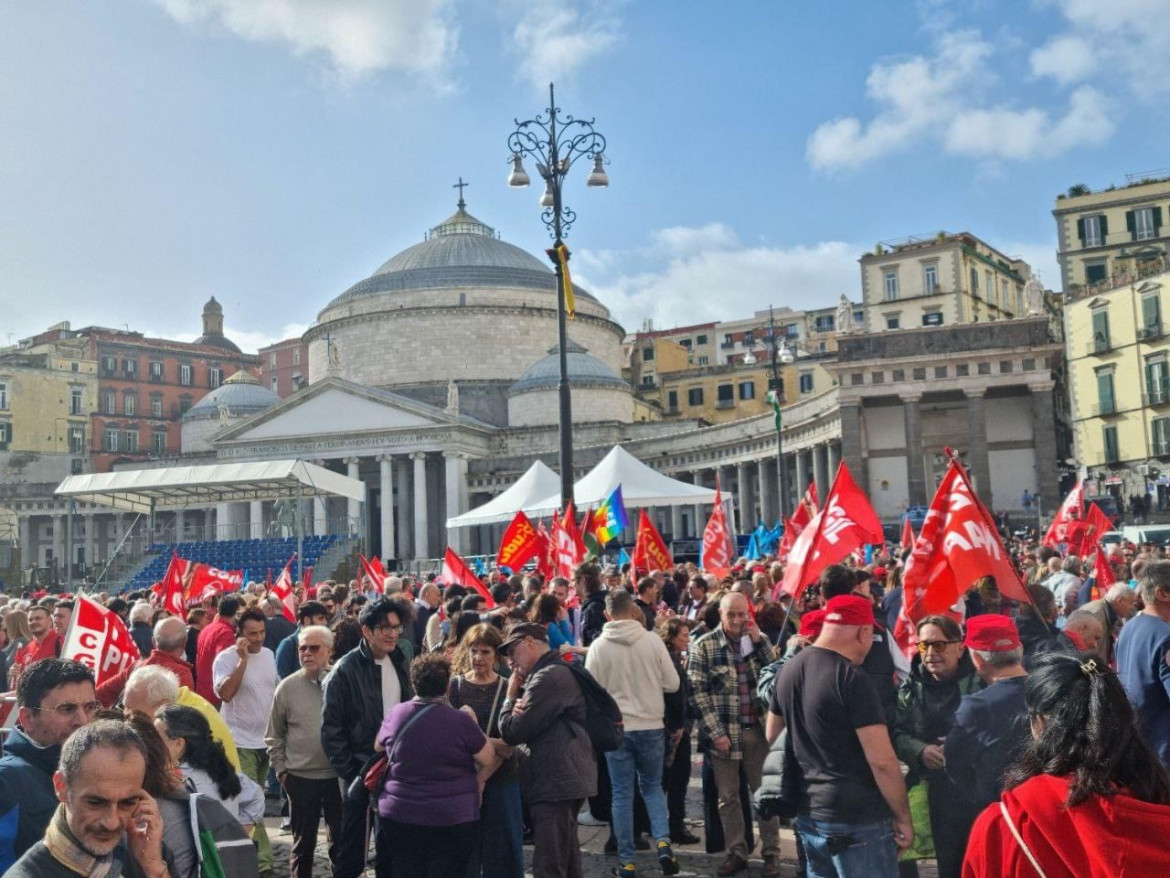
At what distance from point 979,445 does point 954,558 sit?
31.2m

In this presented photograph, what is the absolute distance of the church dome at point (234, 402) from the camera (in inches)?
2653

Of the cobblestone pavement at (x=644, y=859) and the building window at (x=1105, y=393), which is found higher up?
the building window at (x=1105, y=393)

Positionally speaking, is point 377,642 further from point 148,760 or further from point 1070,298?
point 1070,298

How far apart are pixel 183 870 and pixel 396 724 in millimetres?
2123

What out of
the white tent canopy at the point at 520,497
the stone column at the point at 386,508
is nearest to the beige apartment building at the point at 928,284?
the stone column at the point at 386,508

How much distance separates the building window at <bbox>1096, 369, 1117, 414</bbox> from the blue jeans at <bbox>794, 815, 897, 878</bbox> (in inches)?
1558

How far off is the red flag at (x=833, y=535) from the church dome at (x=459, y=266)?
177 ft

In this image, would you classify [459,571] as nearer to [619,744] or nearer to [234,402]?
[619,744]

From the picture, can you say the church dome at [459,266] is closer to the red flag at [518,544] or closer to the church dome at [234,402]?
the church dome at [234,402]

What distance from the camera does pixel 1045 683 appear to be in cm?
293

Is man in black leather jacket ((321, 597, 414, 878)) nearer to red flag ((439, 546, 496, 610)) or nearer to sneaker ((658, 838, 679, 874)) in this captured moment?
sneaker ((658, 838, 679, 874))

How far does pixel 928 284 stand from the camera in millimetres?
52562

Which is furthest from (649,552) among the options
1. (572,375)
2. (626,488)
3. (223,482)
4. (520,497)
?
(572,375)

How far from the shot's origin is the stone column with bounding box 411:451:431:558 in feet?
174
